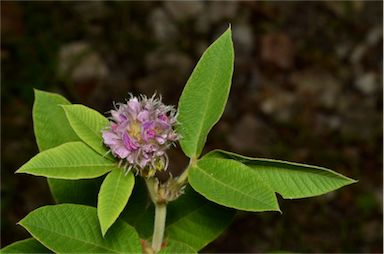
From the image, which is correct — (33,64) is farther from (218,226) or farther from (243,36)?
(218,226)

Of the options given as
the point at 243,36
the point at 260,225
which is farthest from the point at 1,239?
the point at 243,36

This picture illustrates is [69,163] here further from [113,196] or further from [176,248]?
[176,248]

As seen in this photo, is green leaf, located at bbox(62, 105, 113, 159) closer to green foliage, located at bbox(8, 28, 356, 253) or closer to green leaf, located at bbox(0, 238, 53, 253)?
green foliage, located at bbox(8, 28, 356, 253)

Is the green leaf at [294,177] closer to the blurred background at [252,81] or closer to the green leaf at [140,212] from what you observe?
the green leaf at [140,212]

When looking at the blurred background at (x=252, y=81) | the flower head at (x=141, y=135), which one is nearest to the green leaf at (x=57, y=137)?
the flower head at (x=141, y=135)

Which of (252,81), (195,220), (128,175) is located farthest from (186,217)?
(252,81)

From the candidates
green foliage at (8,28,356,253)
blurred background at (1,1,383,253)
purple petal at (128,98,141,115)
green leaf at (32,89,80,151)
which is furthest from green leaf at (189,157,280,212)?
blurred background at (1,1,383,253)
